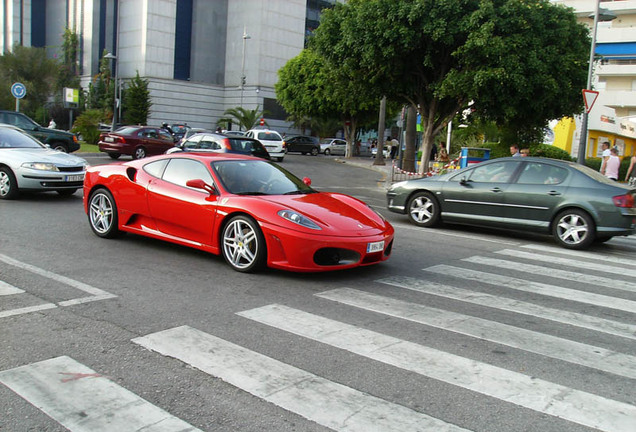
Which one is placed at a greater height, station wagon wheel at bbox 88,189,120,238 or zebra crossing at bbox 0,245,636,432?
station wagon wheel at bbox 88,189,120,238

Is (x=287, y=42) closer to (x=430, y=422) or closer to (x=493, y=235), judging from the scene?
(x=493, y=235)

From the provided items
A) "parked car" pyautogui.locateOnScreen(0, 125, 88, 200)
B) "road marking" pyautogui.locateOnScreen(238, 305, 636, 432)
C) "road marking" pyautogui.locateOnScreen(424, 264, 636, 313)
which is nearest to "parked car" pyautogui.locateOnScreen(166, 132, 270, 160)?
"parked car" pyautogui.locateOnScreen(0, 125, 88, 200)

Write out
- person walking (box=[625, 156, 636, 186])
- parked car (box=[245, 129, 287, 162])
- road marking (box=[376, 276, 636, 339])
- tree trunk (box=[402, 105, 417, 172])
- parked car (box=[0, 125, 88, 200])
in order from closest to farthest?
road marking (box=[376, 276, 636, 339]) → parked car (box=[0, 125, 88, 200]) → person walking (box=[625, 156, 636, 186]) → tree trunk (box=[402, 105, 417, 172]) → parked car (box=[245, 129, 287, 162])

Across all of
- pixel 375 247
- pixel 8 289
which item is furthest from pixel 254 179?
pixel 8 289

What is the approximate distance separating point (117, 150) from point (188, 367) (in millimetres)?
22265

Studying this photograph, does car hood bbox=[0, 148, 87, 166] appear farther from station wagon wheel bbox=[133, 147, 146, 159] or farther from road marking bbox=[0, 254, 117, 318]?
station wagon wheel bbox=[133, 147, 146, 159]

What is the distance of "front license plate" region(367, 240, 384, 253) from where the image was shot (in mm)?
6512

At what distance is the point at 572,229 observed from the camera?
9.69m

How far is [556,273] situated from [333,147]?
46000 mm

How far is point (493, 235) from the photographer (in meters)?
10.8

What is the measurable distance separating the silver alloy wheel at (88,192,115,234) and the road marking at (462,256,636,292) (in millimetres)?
4937

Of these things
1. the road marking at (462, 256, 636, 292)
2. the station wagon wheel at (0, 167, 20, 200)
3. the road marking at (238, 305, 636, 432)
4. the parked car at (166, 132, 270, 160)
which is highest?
the parked car at (166, 132, 270, 160)

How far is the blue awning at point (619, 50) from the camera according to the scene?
59.0m

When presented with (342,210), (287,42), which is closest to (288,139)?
(287,42)
